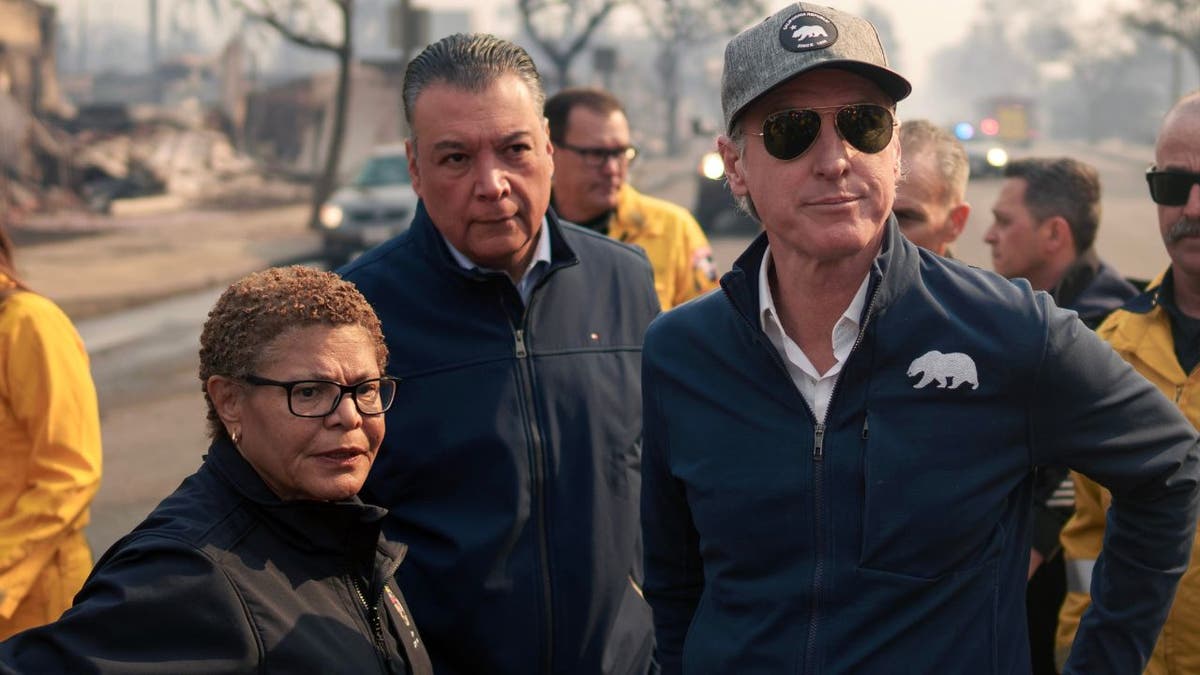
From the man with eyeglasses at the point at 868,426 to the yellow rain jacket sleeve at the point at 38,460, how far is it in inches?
69.2

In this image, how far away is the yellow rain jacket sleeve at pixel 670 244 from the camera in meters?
5.71

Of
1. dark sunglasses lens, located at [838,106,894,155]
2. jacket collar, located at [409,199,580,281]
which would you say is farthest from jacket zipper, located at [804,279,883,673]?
jacket collar, located at [409,199,580,281]

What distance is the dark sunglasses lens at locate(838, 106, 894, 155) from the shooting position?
97.3 inches

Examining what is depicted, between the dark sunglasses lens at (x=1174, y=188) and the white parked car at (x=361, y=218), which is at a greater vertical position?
the dark sunglasses lens at (x=1174, y=188)

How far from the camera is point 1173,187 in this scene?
335 centimetres

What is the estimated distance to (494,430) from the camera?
3092 millimetres

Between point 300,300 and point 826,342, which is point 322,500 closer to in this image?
point 300,300

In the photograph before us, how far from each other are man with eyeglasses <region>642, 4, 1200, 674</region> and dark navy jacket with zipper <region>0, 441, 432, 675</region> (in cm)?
60

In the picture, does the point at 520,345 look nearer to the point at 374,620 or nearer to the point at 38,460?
the point at 374,620

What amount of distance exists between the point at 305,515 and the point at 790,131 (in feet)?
3.62

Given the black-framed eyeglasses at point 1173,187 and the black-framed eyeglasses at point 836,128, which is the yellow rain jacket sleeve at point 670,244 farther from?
the black-framed eyeglasses at point 836,128

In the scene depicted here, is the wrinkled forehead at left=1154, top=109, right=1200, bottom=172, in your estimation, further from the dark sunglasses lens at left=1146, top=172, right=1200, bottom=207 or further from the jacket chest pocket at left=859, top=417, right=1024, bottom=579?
the jacket chest pocket at left=859, top=417, right=1024, bottom=579

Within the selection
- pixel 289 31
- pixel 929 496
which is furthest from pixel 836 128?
pixel 289 31

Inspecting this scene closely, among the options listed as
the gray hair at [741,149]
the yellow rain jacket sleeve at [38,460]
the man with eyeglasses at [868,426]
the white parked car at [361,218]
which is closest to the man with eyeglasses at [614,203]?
the yellow rain jacket sleeve at [38,460]
